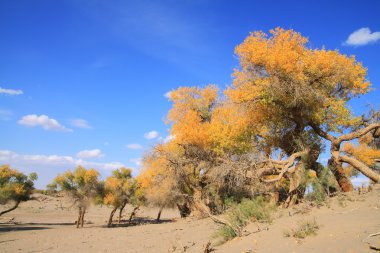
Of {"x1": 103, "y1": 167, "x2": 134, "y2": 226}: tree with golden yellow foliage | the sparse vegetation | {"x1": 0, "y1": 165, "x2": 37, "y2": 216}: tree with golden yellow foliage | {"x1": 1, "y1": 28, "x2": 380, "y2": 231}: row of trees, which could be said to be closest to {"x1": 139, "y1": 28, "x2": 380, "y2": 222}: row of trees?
{"x1": 1, "y1": 28, "x2": 380, "y2": 231}: row of trees

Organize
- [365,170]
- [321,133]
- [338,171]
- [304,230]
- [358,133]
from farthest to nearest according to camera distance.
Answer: [321,133] → [338,171] → [358,133] → [365,170] → [304,230]

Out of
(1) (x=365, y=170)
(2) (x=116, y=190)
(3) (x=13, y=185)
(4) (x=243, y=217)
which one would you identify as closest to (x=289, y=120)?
(1) (x=365, y=170)

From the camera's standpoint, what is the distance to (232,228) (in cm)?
1027

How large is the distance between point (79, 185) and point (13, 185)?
726 cm

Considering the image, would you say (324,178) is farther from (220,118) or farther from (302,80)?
(220,118)

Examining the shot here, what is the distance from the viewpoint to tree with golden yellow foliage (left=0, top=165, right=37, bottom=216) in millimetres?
34062

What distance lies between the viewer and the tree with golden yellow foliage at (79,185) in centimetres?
3503

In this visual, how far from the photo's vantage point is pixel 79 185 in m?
35.9

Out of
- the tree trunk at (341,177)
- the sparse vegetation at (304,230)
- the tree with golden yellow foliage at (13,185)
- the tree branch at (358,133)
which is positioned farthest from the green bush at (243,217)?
the tree with golden yellow foliage at (13,185)

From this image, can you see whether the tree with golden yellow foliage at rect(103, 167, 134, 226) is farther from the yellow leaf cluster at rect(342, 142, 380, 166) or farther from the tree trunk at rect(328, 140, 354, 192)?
the tree trunk at rect(328, 140, 354, 192)

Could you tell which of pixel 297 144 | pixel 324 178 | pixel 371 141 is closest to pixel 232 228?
pixel 324 178

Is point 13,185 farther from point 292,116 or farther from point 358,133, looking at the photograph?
point 358,133

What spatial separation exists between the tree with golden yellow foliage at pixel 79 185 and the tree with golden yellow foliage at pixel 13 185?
3.19m

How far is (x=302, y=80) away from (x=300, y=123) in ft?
10.4
